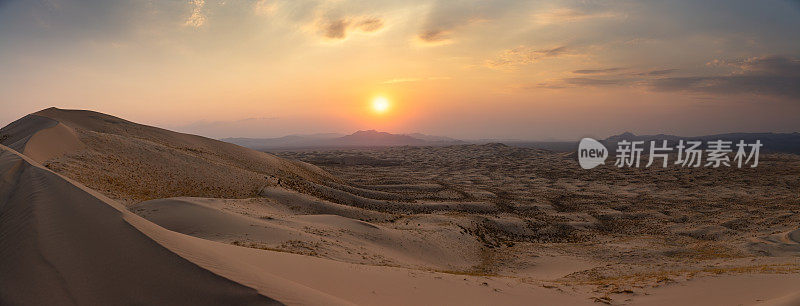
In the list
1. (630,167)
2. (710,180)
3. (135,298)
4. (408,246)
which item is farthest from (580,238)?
(630,167)

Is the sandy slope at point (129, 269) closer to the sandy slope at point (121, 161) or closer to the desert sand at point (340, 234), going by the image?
the desert sand at point (340, 234)

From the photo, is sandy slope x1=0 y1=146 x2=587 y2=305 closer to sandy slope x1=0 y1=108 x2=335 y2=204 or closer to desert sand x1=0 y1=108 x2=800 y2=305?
desert sand x1=0 y1=108 x2=800 y2=305

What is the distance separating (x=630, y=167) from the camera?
42750mm

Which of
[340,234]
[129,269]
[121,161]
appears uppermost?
[121,161]

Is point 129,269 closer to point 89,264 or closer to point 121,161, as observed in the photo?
point 89,264

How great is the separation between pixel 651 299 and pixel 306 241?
27.5 feet

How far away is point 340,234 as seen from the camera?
12016 millimetres

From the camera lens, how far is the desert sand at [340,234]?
14.3ft

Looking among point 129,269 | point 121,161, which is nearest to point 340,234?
point 129,269

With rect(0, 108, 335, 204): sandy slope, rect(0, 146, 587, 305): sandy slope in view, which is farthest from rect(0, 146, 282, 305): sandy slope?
rect(0, 108, 335, 204): sandy slope

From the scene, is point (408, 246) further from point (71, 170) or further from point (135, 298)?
point (71, 170)

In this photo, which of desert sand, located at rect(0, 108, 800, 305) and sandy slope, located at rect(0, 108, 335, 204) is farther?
sandy slope, located at rect(0, 108, 335, 204)

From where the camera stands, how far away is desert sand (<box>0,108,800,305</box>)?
14.3ft

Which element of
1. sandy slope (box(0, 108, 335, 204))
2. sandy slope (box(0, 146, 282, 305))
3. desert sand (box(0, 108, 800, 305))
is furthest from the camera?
sandy slope (box(0, 108, 335, 204))
